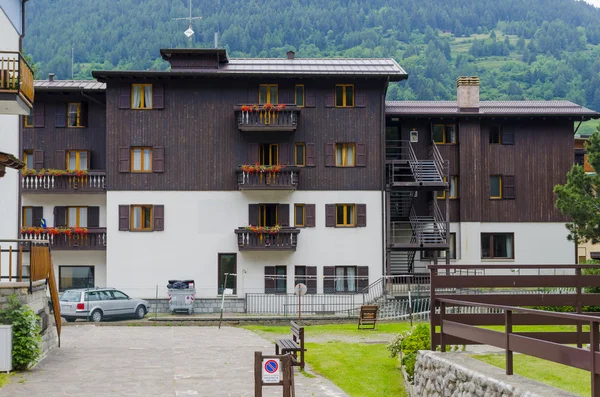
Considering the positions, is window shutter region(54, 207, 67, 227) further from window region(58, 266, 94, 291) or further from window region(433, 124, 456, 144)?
window region(433, 124, 456, 144)

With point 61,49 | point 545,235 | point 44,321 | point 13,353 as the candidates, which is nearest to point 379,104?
point 545,235

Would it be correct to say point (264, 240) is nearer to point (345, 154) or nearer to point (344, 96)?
point (345, 154)

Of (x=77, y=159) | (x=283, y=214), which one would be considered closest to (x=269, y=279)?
(x=283, y=214)

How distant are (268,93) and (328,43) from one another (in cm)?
14227

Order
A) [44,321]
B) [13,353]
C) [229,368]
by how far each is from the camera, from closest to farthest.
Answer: [13,353] < [229,368] < [44,321]

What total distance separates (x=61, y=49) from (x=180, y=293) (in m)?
113

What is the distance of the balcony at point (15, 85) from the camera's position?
22344 millimetres

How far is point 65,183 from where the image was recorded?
4353cm

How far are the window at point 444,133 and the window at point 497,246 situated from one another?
17.2 feet

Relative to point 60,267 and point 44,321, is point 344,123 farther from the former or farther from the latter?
point 44,321

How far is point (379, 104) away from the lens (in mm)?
43750

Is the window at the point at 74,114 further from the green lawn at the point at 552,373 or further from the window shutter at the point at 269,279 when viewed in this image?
the green lawn at the point at 552,373

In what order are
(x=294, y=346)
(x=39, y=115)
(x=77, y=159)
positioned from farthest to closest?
(x=77, y=159) < (x=39, y=115) < (x=294, y=346)

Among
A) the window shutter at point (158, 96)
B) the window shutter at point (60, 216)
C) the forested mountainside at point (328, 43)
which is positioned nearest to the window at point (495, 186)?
the window shutter at point (158, 96)
